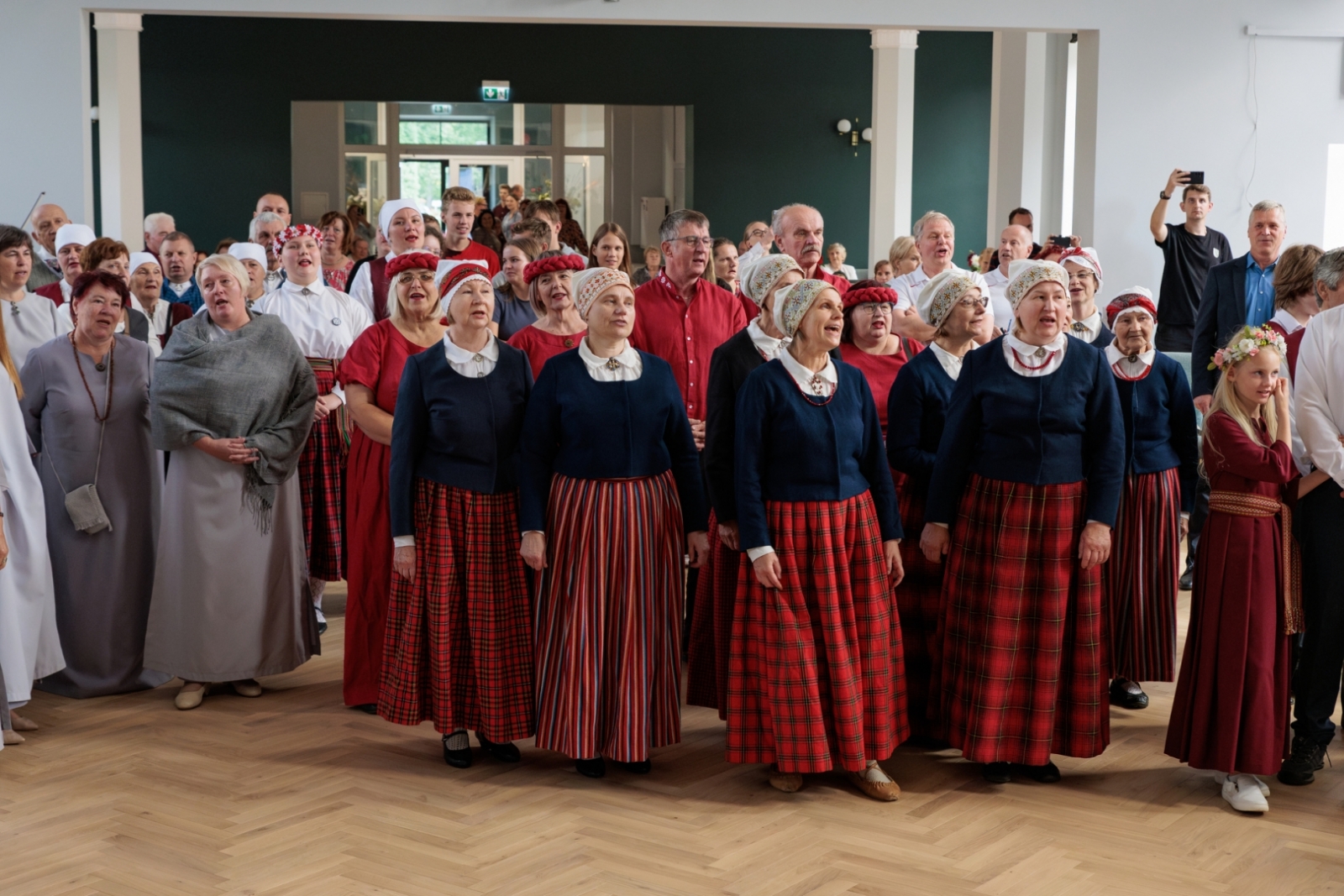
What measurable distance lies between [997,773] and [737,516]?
1.14m

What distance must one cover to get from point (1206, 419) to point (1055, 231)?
9444 millimetres

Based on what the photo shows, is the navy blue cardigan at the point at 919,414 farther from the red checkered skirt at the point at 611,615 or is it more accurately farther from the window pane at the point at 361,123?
the window pane at the point at 361,123

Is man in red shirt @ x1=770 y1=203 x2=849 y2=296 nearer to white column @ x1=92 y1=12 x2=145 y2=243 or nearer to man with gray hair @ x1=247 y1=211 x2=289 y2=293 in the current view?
man with gray hair @ x1=247 y1=211 x2=289 y2=293

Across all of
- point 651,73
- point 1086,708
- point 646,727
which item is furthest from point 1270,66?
point 651,73

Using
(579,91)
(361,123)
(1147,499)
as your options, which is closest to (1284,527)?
(1147,499)

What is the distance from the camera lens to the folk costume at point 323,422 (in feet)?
17.8

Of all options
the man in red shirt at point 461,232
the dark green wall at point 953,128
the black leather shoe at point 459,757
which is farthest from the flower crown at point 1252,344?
the dark green wall at point 953,128

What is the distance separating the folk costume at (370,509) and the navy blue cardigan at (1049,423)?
1.92m

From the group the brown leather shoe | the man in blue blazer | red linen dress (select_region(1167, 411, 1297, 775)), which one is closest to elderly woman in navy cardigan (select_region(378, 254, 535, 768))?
the brown leather shoe

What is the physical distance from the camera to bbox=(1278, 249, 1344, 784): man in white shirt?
3.98 m

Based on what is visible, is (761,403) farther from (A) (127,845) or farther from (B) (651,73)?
(B) (651,73)

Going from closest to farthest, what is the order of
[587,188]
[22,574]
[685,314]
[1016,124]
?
1. [22,574]
2. [685,314]
3. [1016,124]
4. [587,188]

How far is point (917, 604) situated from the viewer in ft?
14.2

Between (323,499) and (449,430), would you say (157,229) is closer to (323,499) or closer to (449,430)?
(323,499)
